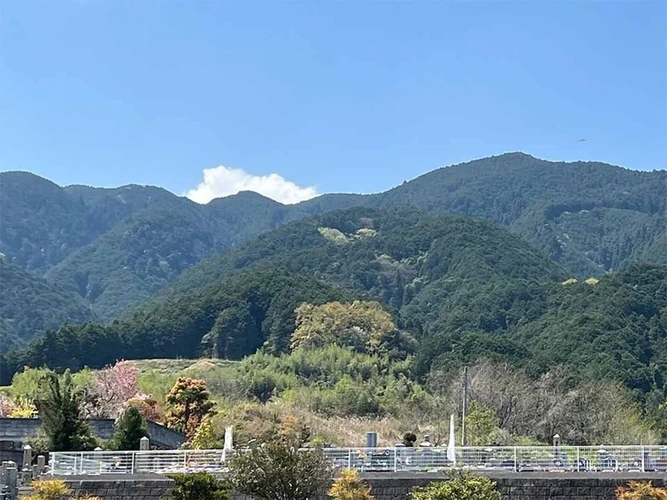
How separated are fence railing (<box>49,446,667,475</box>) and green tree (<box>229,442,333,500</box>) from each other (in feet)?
7.31

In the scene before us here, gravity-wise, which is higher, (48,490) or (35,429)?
(35,429)

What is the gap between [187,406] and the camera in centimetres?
5322

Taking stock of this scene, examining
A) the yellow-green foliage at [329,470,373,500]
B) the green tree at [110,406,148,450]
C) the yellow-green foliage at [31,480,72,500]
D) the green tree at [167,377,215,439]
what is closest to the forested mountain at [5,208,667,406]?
the green tree at [167,377,215,439]

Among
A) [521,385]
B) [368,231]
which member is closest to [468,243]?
[368,231]

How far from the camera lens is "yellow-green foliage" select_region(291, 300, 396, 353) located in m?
97.3

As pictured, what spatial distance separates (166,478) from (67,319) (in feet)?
485

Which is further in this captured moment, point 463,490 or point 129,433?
point 129,433

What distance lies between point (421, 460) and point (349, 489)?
3.33 meters

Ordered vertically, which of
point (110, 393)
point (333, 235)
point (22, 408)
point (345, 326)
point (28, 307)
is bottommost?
point (22, 408)

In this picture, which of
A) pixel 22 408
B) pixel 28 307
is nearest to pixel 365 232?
pixel 28 307

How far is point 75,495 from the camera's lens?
938 inches

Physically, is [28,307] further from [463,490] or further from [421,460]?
[463,490]

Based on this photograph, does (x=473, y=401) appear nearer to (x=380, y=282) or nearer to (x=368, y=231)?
(x=380, y=282)

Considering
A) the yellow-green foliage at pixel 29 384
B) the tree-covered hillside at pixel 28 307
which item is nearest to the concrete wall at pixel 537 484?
the yellow-green foliage at pixel 29 384
